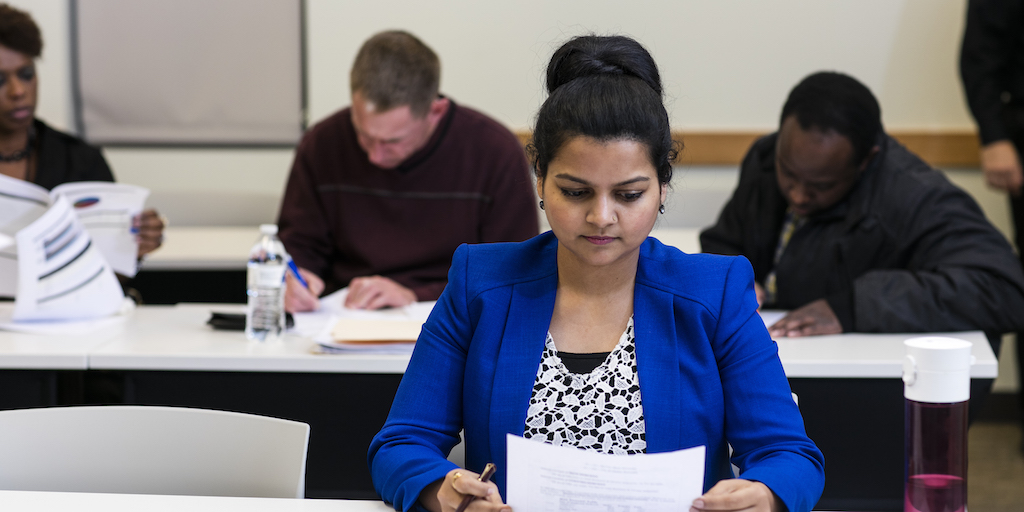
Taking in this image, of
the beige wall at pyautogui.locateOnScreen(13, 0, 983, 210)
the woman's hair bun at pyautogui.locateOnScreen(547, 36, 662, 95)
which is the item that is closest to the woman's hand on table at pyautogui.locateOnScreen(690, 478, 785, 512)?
the woman's hair bun at pyautogui.locateOnScreen(547, 36, 662, 95)

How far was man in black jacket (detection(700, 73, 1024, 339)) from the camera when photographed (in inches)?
74.9

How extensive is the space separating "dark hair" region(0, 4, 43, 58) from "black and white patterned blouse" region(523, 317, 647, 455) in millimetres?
1834

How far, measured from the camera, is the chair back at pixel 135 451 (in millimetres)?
1197

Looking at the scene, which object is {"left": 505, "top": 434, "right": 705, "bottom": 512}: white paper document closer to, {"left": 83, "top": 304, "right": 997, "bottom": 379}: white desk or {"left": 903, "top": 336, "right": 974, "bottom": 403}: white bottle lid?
{"left": 903, "top": 336, "right": 974, "bottom": 403}: white bottle lid

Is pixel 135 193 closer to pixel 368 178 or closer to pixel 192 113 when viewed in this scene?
pixel 368 178

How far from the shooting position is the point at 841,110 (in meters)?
2.02

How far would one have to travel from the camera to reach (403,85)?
227 centimetres

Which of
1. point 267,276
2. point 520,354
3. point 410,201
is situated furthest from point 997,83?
point 520,354

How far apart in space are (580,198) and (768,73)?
273cm

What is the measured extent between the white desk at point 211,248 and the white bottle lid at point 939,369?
1600mm

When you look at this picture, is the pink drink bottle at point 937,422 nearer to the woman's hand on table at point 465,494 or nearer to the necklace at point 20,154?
the woman's hand on table at point 465,494

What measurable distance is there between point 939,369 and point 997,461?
258 cm

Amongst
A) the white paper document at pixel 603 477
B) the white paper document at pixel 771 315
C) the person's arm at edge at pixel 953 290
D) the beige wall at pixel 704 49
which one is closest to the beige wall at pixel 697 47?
the beige wall at pixel 704 49

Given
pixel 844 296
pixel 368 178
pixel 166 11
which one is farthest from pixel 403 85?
pixel 166 11
